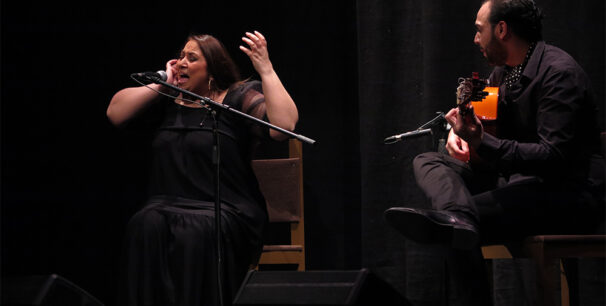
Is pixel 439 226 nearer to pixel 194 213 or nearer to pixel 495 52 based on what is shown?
pixel 495 52

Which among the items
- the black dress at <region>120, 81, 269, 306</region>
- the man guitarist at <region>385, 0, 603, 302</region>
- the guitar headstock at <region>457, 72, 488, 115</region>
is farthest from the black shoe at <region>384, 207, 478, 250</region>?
the black dress at <region>120, 81, 269, 306</region>

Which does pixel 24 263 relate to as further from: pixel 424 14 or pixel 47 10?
pixel 424 14

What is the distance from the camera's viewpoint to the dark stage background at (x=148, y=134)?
312 cm

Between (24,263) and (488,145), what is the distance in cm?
219

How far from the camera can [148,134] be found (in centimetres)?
336

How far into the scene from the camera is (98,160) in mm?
3436

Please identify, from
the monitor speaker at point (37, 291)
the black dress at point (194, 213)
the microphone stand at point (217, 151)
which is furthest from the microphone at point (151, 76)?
the monitor speaker at point (37, 291)

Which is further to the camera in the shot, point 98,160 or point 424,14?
point 98,160

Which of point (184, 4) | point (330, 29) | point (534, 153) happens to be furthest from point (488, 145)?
point (184, 4)

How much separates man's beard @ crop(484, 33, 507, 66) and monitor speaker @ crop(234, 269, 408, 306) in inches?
39.9

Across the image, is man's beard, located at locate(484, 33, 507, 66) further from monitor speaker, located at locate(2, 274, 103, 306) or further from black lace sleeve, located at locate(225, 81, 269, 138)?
monitor speaker, located at locate(2, 274, 103, 306)

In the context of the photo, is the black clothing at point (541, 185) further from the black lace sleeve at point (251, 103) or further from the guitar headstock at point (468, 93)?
the black lace sleeve at point (251, 103)

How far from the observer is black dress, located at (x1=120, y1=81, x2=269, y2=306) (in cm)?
243

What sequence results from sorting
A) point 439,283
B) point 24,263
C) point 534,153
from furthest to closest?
point 24,263 < point 439,283 < point 534,153
